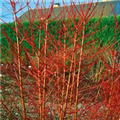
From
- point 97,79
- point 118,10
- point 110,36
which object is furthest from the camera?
point 118,10

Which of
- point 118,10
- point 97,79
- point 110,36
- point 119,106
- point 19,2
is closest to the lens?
point 19,2

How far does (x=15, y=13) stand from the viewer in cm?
208

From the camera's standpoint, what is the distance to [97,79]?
268 inches

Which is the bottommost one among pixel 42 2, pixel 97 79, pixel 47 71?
pixel 97 79

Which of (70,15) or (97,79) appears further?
(97,79)

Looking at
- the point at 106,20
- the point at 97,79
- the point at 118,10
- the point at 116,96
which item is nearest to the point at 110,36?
the point at 106,20

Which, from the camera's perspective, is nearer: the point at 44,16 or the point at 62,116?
the point at 44,16

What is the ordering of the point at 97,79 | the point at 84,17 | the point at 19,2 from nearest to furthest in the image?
the point at 84,17 < the point at 19,2 < the point at 97,79

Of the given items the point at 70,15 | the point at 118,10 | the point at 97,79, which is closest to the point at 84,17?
the point at 70,15

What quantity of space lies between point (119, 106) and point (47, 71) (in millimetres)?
863

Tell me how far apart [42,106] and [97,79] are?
4.57m

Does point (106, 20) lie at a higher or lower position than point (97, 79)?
higher

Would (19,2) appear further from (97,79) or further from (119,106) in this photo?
(97,79)

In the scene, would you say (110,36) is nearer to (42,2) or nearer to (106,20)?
(106,20)
